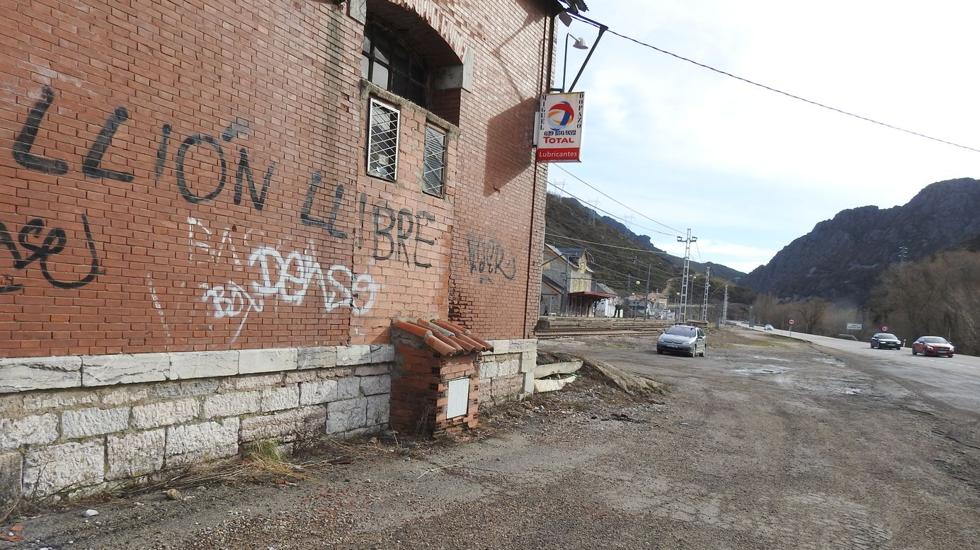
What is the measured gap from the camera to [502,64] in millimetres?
9156

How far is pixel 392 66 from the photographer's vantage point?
25.6 ft

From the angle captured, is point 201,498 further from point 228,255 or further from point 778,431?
point 778,431

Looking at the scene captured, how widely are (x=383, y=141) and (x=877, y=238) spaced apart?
192865 millimetres

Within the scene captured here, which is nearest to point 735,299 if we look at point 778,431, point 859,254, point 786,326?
point 859,254

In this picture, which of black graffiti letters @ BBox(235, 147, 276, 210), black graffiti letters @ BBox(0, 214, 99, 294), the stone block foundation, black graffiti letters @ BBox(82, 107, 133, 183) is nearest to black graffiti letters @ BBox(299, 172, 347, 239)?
black graffiti letters @ BBox(235, 147, 276, 210)

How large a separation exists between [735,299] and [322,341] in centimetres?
18659

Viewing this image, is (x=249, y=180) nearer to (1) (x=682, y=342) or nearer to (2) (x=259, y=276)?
(2) (x=259, y=276)

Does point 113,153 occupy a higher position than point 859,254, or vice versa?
point 859,254

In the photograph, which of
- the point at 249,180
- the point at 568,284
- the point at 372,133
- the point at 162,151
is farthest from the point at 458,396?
the point at 568,284

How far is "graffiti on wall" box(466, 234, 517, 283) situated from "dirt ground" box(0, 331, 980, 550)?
88.9 inches

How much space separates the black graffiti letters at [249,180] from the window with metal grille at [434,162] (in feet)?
7.79

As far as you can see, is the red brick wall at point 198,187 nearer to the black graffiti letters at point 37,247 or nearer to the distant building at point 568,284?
the black graffiti letters at point 37,247

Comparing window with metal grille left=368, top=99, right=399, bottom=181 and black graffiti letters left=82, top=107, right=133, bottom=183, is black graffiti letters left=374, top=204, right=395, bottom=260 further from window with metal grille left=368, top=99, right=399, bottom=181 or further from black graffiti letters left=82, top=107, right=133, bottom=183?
black graffiti letters left=82, top=107, right=133, bottom=183

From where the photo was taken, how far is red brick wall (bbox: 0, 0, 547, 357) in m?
3.90
